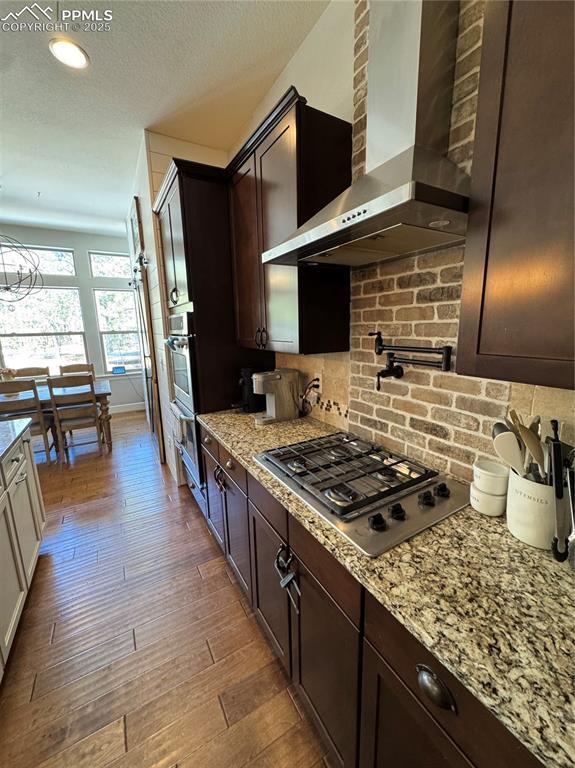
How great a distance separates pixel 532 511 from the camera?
2.65 feet

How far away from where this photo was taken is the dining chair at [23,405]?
325cm

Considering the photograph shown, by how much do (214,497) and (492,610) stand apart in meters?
1.62

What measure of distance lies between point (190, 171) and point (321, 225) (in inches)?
57.9

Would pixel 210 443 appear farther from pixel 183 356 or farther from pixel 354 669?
pixel 354 669

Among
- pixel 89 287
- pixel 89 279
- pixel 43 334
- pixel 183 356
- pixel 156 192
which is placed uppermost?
pixel 156 192

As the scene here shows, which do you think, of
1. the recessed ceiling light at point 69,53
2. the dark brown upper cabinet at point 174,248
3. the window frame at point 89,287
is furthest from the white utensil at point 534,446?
the window frame at point 89,287

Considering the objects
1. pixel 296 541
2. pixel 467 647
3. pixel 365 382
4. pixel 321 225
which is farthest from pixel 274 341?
pixel 467 647

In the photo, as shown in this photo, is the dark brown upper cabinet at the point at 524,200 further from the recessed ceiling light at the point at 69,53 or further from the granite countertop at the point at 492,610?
the recessed ceiling light at the point at 69,53

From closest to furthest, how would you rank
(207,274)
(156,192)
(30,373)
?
(207,274)
(156,192)
(30,373)

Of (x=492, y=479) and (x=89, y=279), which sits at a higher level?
(x=89, y=279)

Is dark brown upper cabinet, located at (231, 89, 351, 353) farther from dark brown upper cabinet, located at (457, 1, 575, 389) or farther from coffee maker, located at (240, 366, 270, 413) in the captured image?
dark brown upper cabinet, located at (457, 1, 575, 389)

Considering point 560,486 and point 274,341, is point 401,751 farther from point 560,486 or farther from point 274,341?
point 274,341

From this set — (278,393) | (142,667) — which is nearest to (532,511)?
(278,393)

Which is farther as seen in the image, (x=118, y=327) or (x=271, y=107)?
(x=118, y=327)
